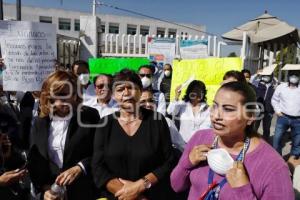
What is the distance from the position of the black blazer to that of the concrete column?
7.85m

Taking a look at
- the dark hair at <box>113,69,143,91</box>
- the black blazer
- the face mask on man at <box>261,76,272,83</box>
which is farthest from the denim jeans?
the black blazer

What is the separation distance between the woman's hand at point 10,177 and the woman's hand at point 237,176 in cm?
162

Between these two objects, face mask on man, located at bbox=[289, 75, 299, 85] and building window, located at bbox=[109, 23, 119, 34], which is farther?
building window, located at bbox=[109, 23, 119, 34]

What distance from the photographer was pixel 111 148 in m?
2.48

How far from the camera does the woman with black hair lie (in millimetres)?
3994

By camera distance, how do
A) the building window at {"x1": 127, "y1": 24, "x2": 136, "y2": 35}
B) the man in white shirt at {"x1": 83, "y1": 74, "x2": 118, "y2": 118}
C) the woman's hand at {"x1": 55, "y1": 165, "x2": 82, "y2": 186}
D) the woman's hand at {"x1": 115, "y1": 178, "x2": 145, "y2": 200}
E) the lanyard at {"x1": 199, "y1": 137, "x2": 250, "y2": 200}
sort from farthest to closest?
the building window at {"x1": 127, "y1": 24, "x2": 136, "y2": 35}, the man in white shirt at {"x1": 83, "y1": 74, "x2": 118, "y2": 118}, the woman's hand at {"x1": 55, "y1": 165, "x2": 82, "y2": 186}, the woman's hand at {"x1": 115, "y1": 178, "x2": 145, "y2": 200}, the lanyard at {"x1": 199, "y1": 137, "x2": 250, "y2": 200}

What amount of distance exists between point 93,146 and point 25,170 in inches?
21.8

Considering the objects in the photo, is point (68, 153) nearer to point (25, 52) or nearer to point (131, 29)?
point (25, 52)

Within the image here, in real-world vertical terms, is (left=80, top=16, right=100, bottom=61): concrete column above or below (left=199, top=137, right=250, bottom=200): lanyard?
above

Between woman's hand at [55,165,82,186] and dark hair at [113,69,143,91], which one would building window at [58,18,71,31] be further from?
woman's hand at [55,165,82,186]

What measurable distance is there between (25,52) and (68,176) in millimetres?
1525

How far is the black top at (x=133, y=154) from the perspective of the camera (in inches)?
97.1

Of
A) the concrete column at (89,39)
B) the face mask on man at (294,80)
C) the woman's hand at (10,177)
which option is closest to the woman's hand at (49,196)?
the woman's hand at (10,177)

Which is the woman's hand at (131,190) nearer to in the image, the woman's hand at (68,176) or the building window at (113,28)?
the woman's hand at (68,176)
